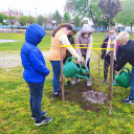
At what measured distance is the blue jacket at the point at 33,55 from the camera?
161 cm

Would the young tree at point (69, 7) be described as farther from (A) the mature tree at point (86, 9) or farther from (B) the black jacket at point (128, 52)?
(B) the black jacket at point (128, 52)

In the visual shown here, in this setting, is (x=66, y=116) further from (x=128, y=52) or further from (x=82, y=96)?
(x=128, y=52)

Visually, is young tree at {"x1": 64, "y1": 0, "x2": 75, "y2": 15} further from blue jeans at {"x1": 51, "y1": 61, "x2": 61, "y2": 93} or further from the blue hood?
the blue hood

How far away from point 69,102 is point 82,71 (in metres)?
0.68

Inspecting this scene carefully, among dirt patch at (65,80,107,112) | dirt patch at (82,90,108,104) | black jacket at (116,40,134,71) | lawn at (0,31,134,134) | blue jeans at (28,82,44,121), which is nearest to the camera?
blue jeans at (28,82,44,121)

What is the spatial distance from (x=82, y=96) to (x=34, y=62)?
5.30ft

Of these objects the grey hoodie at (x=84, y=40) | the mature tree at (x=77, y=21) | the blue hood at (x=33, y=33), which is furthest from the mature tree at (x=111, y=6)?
the blue hood at (x=33, y=33)

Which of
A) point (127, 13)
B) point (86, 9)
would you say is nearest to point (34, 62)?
point (127, 13)

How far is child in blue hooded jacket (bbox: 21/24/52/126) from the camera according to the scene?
1.61 metres

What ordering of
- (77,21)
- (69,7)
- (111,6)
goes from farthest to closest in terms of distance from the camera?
(77,21), (69,7), (111,6)

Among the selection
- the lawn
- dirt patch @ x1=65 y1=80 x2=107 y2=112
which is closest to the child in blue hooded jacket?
the lawn

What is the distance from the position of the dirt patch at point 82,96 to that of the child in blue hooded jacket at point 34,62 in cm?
99

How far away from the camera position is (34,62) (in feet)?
5.33

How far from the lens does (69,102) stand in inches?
104
